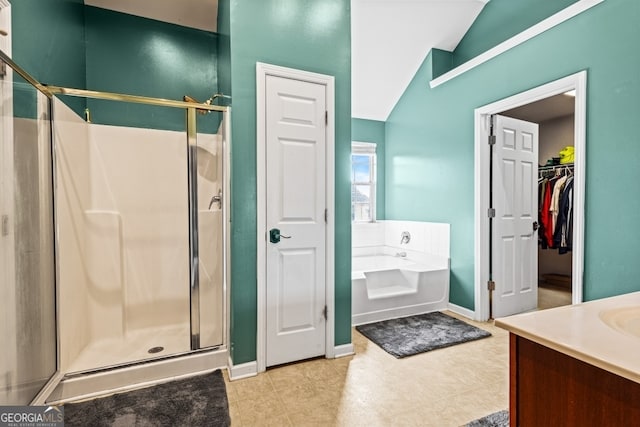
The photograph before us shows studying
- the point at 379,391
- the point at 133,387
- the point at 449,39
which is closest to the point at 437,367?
the point at 379,391

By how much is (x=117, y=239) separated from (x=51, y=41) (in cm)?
147

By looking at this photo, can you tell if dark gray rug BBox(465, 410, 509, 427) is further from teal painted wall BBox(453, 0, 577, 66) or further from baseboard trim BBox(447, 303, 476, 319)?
teal painted wall BBox(453, 0, 577, 66)

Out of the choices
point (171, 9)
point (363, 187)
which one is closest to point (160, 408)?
point (171, 9)

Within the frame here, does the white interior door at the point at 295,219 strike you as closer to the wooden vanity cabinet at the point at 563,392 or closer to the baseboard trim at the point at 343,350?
the baseboard trim at the point at 343,350

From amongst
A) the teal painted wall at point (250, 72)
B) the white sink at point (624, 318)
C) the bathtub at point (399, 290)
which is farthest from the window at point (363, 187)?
the white sink at point (624, 318)

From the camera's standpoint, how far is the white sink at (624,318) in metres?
0.94

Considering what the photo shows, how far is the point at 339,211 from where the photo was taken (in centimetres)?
240

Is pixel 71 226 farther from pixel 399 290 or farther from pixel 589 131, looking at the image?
pixel 589 131

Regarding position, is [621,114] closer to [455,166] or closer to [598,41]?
[598,41]

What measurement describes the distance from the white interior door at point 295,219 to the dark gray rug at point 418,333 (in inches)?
23.5

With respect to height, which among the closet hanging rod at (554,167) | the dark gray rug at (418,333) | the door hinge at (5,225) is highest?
the closet hanging rod at (554,167)

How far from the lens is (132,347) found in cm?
237
